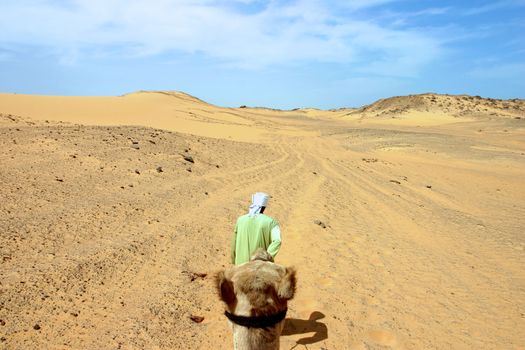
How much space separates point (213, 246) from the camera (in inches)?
286

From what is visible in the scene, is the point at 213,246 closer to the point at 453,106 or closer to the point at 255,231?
the point at 255,231

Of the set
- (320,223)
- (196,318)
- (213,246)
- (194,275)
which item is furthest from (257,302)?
(320,223)

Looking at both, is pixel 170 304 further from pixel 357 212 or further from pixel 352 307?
pixel 357 212

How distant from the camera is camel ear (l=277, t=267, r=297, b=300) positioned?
5.77 feet

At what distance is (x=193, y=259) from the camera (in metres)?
Result: 6.64

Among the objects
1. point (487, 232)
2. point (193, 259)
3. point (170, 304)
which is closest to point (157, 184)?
point (193, 259)

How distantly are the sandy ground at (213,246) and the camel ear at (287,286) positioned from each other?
315 centimetres

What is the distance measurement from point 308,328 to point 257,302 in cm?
355

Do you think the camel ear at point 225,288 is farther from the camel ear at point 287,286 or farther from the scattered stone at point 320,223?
the scattered stone at point 320,223

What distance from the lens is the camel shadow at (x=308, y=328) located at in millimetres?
4836

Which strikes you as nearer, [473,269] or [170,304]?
[170,304]

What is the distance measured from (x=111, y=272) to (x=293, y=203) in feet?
18.6

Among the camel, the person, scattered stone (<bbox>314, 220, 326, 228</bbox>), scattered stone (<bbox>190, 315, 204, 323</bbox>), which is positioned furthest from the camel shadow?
scattered stone (<bbox>314, 220, 326, 228</bbox>)

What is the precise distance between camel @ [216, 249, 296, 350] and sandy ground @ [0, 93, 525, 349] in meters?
3.00
